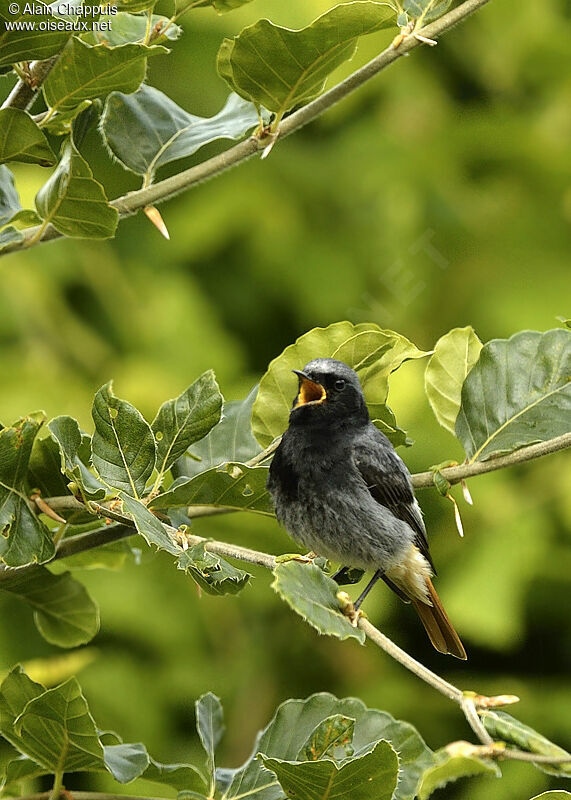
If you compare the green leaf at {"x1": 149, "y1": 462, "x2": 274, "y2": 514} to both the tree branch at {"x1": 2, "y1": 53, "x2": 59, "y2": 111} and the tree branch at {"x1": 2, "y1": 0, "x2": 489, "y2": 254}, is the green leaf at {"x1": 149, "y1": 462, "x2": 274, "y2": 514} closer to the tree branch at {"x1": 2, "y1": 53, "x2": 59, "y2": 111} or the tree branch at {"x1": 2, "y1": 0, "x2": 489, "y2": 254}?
the tree branch at {"x1": 2, "y1": 0, "x2": 489, "y2": 254}

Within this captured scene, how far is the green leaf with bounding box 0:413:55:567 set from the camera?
1.44m

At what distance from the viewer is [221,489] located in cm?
160

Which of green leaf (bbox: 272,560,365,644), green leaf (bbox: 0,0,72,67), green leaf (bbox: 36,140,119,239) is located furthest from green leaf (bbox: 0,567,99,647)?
green leaf (bbox: 0,0,72,67)

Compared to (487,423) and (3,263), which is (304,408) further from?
(3,263)

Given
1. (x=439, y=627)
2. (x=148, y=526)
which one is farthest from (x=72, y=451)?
(x=439, y=627)

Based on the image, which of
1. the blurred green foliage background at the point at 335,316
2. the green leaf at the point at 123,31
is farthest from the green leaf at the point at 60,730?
the blurred green foliage background at the point at 335,316

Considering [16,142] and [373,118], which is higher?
[16,142]

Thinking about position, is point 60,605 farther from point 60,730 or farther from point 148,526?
point 148,526

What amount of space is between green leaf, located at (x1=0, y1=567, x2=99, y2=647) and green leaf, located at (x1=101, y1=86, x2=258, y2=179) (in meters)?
0.71

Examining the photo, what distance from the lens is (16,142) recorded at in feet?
4.70

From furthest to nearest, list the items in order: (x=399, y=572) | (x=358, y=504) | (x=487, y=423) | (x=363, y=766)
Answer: (x=399, y=572) → (x=358, y=504) → (x=487, y=423) → (x=363, y=766)

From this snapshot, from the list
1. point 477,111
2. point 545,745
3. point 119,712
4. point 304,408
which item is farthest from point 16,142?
point 477,111

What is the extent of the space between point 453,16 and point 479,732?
3.11ft

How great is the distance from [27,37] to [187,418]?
1.78ft
